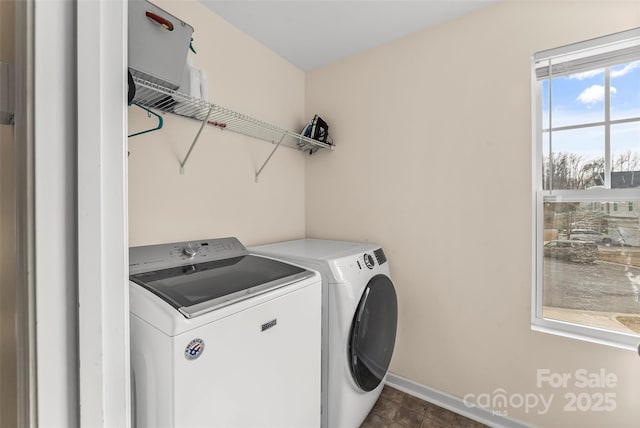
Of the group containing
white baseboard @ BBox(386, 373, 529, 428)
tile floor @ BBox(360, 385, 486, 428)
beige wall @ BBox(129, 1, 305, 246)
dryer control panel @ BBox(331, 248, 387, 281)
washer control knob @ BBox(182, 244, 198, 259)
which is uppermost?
beige wall @ BBox(129, 1, 305, 246)

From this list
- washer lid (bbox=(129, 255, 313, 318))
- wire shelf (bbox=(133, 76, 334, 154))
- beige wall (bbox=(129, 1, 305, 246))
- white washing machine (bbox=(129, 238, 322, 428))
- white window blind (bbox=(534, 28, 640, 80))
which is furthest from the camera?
beige wall (bbox=(129, 1, 305, 246))

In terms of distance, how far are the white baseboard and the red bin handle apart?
8.21ft

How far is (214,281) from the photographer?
116 centimetres

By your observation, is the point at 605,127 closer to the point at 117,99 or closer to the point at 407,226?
the point at 407,226

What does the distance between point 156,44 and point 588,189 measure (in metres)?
2.28

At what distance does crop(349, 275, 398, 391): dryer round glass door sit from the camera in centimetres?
153

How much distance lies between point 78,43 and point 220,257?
128 cm

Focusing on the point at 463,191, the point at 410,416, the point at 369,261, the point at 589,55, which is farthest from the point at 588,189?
the point at 410,416

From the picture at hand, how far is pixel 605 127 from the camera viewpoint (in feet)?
4.88

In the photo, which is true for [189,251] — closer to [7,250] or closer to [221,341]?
[221,341]

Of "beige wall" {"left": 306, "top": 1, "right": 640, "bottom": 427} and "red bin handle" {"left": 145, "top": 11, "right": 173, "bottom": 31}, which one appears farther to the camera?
"beige wall" {"left": 306, "top": 1, "right": 640, "bottom": 427}

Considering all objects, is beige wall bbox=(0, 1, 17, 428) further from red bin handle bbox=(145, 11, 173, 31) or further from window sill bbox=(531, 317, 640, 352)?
window sill bbox=(531, 317, 640, 352)

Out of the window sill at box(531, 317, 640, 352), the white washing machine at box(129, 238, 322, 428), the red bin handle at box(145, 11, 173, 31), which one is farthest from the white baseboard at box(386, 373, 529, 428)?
the red bin handle at box(145, 11, 173, 31)

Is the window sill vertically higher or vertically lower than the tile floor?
higher
